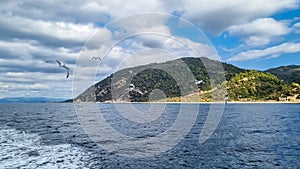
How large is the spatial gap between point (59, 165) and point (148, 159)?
823cm

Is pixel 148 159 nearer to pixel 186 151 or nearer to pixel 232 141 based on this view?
pixel 186 151

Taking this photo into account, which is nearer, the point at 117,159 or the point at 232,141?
the point at 117,159

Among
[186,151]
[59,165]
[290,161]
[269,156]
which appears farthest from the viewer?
[186,151]

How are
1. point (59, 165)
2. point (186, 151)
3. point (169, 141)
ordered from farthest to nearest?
point (169, 141) < point (186, 151) < point (59, 165)

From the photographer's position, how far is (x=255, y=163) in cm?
2623

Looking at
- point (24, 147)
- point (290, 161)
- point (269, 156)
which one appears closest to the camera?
point (290, 161)

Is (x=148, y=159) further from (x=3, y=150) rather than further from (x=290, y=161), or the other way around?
(x=3, y=150)

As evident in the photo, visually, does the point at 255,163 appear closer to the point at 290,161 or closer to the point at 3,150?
the point at 290,161

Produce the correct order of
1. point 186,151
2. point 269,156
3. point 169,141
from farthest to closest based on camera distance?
point 169,141, point 186,151, point 269,156

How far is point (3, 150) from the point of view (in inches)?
1261

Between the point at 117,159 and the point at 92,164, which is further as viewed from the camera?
the point at 117,159

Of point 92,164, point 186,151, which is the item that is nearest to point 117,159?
point 92,164

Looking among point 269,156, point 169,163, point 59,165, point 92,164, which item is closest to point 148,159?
point 169,163

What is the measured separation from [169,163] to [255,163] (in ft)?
26.0
